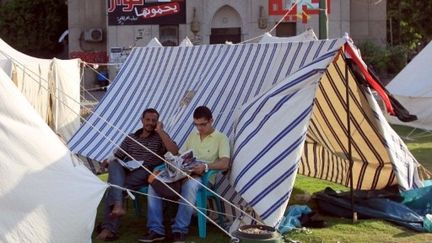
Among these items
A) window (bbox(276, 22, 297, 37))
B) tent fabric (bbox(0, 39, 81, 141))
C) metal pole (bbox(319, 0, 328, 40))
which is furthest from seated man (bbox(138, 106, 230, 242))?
window (bbox(276, 22, 297, 37))

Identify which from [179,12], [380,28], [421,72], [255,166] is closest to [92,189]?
[255,166]

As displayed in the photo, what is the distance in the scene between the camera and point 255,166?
5918mm

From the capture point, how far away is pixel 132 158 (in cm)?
610

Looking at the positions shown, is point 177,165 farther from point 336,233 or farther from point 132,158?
point 336,233

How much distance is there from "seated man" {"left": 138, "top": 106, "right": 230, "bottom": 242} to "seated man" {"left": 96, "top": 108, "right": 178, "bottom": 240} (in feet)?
0.81

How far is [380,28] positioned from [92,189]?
84.1 feet

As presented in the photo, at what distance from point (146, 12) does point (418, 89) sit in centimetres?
1701

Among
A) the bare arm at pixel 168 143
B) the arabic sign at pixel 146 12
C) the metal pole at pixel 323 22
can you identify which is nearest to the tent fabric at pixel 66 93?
the metal pole at pixel 323 22

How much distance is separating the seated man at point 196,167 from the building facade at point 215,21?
2124 cm

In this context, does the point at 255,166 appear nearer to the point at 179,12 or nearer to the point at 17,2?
the point at 179,12

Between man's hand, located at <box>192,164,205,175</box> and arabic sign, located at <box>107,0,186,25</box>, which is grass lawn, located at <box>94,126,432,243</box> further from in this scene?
arabic sign, located at <box>107,0,186,25</box>

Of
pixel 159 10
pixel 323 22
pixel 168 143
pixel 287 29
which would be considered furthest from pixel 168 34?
pixel 168 143

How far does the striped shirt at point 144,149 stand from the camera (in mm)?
6492

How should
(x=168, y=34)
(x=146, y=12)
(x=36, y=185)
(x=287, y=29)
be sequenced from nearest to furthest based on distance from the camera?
(x=36, y=185)
(x=287, y=29)
(x=146, y=12)
(x=168, y=34)
